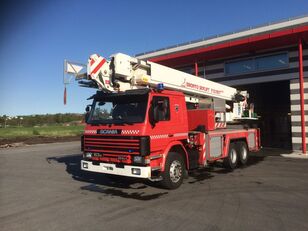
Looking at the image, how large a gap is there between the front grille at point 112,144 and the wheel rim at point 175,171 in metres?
1.22

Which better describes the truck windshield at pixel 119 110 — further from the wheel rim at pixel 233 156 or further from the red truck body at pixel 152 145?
the wheel rim at pixel 233 156

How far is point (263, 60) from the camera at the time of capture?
56.0 ft

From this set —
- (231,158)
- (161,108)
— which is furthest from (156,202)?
(231,158)

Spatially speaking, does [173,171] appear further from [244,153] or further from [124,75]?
[244,153]

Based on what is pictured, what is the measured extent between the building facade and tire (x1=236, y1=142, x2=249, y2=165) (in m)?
4.00

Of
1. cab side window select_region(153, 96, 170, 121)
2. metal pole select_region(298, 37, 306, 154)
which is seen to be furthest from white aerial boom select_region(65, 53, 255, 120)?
metal pole select_region(298, 37, 306, 154)

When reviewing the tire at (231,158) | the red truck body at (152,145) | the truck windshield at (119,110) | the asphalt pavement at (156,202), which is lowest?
the asphalt pavement at (156,202)

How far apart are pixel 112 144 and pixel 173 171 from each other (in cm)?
172

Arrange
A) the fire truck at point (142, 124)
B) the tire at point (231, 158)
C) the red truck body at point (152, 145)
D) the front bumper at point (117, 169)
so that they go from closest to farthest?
the front bumper at point (117, 169) < the red truck body at point (152, 145) < the fire truck at point (142, 124) < the tire at point (231, 158)

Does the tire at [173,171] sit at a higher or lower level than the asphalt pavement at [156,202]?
higher

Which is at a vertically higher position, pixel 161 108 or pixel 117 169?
pixel 161 108

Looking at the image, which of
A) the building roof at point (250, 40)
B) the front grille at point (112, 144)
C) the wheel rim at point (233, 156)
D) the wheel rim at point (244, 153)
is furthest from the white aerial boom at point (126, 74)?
the building roof at point (250, 40)

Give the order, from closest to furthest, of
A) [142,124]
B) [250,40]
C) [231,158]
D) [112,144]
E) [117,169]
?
1. [142,124]
2. [117,169]
3. [112,144]
4. [231,158]
5. [250,40]

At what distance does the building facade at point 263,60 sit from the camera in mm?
15008
